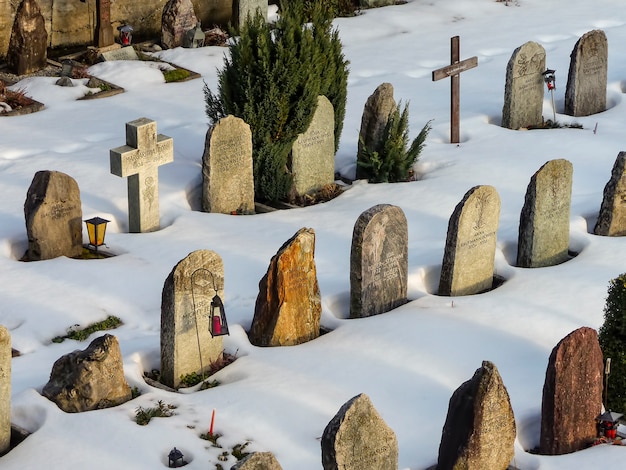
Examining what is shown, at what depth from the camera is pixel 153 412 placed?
10.4 m

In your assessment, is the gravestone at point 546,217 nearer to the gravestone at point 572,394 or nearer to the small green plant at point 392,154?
the small green plant at point 392,154

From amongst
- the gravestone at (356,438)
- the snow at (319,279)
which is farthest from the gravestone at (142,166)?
the gravestone at (356,438)

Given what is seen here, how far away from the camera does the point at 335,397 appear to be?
10.8 m

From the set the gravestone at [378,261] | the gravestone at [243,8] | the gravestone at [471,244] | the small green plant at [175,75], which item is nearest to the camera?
the gravestone at [378,261]

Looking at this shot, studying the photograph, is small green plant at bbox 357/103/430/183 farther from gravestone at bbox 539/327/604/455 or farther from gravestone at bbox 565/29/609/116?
gravestone at bbox 539/327/604/455

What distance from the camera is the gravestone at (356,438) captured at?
351 inches

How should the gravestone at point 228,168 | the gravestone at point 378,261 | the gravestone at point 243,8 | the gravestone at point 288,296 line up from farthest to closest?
the gravestone at point 243,8
the gravestone at point 228,168
the gravestone at point 378,261
the gravestone at point 288,296

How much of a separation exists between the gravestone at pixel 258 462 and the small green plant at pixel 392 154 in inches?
310

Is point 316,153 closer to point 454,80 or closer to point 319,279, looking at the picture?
point 454,80

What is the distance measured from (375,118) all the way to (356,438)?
25.2ft

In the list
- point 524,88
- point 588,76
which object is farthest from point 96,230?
point 588,76

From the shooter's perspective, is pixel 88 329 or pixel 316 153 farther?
pixel 316 153

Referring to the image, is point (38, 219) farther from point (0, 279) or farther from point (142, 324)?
point (142, 324)

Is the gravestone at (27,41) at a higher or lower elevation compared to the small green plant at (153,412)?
higher
